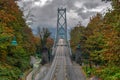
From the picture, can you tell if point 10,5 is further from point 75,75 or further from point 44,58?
point 44,58

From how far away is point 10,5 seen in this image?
49.2m

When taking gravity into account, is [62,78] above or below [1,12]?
below

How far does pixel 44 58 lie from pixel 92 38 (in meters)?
36.9

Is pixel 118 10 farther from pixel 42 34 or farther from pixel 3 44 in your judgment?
Answer: pixel 42 34

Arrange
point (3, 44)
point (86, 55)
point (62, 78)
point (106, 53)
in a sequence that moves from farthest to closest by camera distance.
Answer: point (86, 55) < point (62, 78) < point (3, 44) < point (106, 53)

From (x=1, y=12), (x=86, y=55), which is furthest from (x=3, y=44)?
(x=86, y=55)

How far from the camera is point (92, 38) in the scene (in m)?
58.0

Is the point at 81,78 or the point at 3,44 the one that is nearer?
the point at 3,44

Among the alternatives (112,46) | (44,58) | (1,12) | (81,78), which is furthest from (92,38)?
(44,58)

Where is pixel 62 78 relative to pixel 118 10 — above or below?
below

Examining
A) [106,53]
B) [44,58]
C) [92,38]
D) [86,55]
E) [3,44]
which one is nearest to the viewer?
[106,53]

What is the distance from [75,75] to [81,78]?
5065 millimetres

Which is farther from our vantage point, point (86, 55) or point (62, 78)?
point (86, 55)

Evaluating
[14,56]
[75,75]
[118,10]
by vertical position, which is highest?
[118,10]
